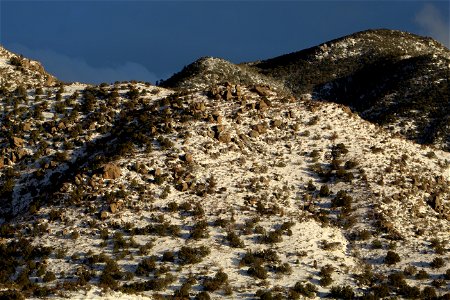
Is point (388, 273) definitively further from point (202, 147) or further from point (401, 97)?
point (401, 97)

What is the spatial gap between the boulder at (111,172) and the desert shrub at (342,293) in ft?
53.8

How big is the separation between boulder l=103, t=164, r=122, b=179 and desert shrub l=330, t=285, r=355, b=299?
1639 centimetres

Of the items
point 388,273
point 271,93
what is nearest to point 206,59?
point 271,93

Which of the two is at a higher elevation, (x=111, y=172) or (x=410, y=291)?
(x=111, y=172)

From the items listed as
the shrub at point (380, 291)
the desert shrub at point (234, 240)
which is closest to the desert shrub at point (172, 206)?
the desert shrub at point (234, 240)

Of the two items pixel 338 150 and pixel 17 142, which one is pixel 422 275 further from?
pixel 17 142

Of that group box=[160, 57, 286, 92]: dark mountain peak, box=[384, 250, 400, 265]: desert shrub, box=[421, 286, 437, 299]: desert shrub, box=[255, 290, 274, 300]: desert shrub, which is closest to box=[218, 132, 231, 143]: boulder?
box=[384, 250, 400, 265]: desert shrub

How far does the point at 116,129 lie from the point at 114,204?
1137 centimetres

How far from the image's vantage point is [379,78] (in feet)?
343

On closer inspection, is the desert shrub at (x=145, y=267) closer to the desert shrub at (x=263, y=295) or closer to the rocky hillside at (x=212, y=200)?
the rocky hillside at (x=212, y=200)

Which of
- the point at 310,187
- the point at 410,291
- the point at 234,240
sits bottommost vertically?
the point at 410,291

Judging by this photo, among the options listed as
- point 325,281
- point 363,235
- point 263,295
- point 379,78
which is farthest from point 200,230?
point 379,78

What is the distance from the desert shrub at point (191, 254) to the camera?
30.6m

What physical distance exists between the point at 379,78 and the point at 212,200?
76.4m
